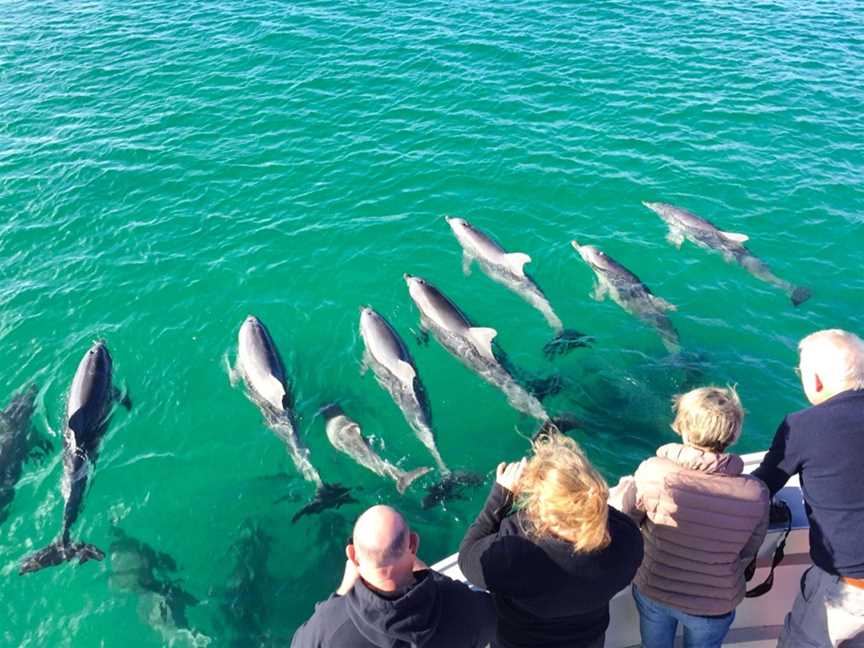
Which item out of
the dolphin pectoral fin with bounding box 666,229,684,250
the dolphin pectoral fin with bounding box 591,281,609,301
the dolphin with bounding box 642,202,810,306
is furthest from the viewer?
the dolphin pectoral fin with bounding box 666,229,684,250

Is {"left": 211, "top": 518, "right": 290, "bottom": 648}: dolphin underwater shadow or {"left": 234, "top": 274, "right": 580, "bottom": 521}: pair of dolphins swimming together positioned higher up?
{"left": 234, "top": 274, "right": 580, "bottom": 521}: pair of dolphins swimming together

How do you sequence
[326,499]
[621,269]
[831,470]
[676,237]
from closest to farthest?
[831,470] → [326,499] → [621,269] → [676,237]

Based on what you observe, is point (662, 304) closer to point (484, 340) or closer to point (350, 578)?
point (484, 340)

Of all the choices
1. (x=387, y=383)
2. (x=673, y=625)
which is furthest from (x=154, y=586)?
(x=673, y=625)

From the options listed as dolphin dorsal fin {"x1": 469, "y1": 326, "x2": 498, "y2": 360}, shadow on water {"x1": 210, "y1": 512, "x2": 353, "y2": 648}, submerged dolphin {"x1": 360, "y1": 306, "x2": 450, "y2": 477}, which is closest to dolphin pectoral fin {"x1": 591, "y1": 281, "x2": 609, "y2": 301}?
dolphin dorsal fin {"x1": 469, "y1": 326, "x2": 498, "y2": 360}

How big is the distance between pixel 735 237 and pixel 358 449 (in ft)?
36.6

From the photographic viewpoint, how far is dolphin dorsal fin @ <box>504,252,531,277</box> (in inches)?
624

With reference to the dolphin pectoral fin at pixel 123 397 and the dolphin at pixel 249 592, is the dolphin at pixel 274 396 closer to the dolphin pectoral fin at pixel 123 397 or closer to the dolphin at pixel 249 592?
the dolphin at pixel 249 592

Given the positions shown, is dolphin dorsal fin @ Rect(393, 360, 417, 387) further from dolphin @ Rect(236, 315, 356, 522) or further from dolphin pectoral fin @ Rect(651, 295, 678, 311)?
dolphin pectoral fin @ Rect(651, 295, 678, 311)

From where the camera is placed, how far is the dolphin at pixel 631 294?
49.0 ft

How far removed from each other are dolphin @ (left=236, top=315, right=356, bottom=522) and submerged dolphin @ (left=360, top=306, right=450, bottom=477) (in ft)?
6.18

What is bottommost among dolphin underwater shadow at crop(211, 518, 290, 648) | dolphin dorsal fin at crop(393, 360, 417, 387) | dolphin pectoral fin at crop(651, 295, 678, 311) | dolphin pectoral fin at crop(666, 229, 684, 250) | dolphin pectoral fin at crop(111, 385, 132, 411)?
dolphin underwater shadow at crop(211, 518, 290, 648)

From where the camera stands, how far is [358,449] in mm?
12375

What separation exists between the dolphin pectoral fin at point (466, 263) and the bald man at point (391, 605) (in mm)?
12456
